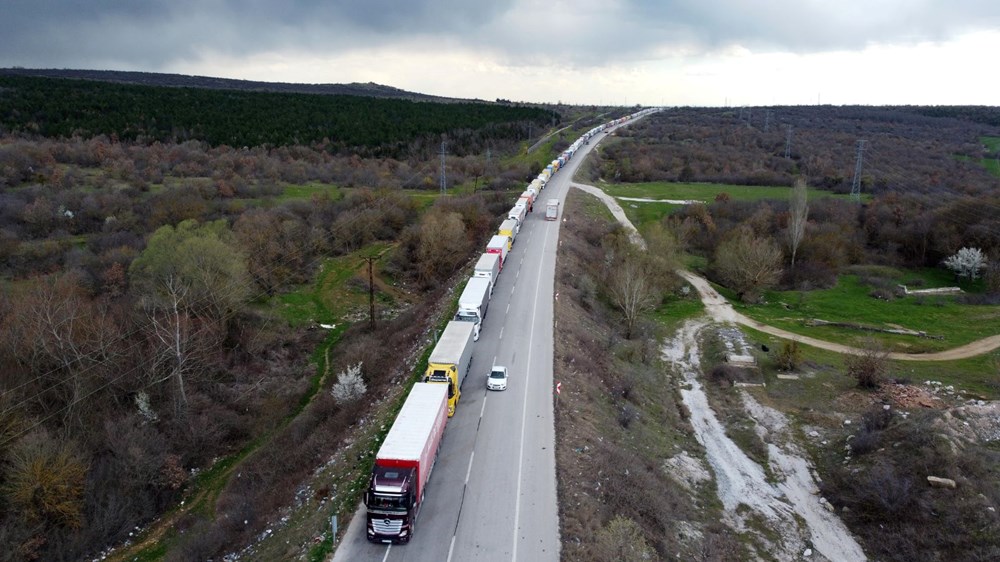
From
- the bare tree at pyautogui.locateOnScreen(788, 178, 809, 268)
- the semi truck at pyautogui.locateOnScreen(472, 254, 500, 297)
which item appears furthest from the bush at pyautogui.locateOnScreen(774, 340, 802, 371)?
the bare tree at pyautogui.locateOnScreen(788, 178, 809, 268)

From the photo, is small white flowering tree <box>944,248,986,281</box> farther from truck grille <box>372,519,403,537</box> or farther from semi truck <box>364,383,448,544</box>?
truck grille <box>372,519,403,537</box>

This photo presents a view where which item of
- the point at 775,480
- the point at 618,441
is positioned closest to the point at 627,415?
the point at 618,441

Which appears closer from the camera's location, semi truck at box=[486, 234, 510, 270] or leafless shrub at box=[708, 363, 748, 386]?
leafless shrub at box=[708, 363, 748, 386]

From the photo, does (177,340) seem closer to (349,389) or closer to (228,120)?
(349,389)

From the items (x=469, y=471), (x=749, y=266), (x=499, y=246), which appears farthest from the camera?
(x=749, y=266)

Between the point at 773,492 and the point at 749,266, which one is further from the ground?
the point at 749,266
